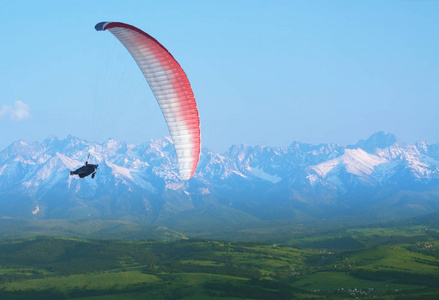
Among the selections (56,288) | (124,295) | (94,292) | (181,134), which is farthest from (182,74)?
(56,288)

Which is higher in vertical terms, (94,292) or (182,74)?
(182,74)

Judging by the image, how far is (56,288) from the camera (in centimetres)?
18888

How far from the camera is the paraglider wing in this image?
2247 inches

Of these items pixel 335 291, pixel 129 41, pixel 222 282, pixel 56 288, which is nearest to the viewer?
pixel 129 41

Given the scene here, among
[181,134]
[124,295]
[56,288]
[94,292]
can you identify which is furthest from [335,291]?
[181,134]

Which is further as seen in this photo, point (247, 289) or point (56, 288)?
point (56, 288)

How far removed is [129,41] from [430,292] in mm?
124765

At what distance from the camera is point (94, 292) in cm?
18088

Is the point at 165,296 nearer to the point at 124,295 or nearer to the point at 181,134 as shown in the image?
the point at 124,295

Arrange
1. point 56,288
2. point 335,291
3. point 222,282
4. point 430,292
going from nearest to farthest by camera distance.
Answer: point 430,292
point 335,291
point 222,282
point 56,288

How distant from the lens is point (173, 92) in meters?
58.6

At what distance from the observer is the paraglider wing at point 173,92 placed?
5706cm

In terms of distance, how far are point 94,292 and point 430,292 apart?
10987 centimetres

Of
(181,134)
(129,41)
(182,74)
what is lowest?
(181,134)
